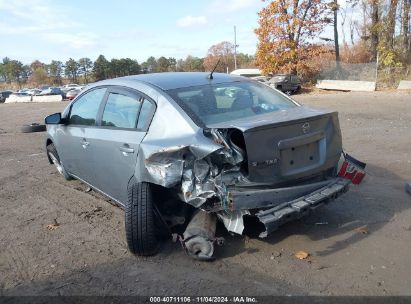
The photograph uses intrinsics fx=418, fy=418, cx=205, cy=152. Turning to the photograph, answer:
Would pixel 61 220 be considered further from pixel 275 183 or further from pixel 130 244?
pixel 275 183

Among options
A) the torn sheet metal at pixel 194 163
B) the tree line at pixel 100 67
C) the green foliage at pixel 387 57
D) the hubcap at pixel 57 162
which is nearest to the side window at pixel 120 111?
the torn sheet metal at pixel 194 163

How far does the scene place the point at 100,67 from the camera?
247ft

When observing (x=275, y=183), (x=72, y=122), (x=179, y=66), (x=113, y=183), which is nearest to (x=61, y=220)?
(x=113, y=183)

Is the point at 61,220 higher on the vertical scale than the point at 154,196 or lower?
lower

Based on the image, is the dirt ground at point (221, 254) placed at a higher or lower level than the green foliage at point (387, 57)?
lower

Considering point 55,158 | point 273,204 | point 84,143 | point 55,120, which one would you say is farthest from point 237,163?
point 55,158

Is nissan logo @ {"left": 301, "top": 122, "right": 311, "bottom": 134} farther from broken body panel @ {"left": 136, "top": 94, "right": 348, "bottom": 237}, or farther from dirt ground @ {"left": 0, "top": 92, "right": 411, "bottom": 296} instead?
dirt ground @ {"left": 0, "top": 92, "right": 411, "bottom": 296}

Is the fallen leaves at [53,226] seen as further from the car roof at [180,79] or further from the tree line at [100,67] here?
the tree line at [100,67]

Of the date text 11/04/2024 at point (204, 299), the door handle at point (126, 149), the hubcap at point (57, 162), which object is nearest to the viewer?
the date text 11/04/2024 at point (204, 299)

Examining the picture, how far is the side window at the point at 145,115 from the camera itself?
4.20 metres

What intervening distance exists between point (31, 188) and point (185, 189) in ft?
12.5

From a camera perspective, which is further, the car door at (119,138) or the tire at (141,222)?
the car door at (119,138)

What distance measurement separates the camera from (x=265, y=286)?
331 centimetres

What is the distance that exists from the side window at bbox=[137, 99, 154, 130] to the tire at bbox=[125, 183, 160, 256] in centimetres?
67
